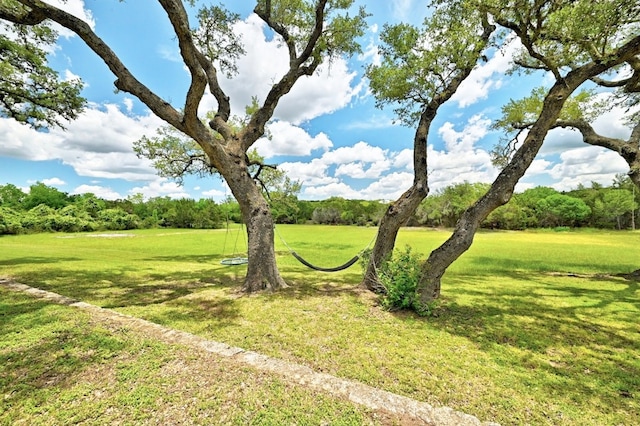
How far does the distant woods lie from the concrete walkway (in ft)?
90.1

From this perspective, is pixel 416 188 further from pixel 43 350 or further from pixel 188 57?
pixel 43 350

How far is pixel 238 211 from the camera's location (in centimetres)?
3397

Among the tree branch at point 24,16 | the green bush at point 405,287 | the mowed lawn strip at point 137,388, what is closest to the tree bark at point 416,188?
the green bush at point 405,287

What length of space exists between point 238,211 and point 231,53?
27.8 meters

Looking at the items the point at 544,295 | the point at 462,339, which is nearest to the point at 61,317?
the point at 462,339

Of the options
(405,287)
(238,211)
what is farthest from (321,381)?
(238,211)

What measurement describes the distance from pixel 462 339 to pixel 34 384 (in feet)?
14.2

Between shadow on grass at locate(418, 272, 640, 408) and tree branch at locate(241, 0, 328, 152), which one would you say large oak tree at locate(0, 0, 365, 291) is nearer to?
tree branch at locate(241, 0, 328, 152)

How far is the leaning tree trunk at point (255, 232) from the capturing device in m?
5.52

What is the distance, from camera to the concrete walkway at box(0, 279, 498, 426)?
207cm

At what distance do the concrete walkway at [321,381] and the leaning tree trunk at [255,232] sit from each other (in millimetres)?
2094

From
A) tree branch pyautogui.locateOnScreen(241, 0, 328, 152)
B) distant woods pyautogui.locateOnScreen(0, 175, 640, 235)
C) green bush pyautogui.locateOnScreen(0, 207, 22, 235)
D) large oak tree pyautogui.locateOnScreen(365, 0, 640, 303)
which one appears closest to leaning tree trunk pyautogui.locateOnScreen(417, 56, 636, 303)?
large oak tree pyautogui.locateOnScreen(365, 0, 640, 303)

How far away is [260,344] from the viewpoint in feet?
10.6

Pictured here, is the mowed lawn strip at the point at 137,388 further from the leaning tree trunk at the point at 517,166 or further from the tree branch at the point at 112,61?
the tree branch at the point at 112,61
